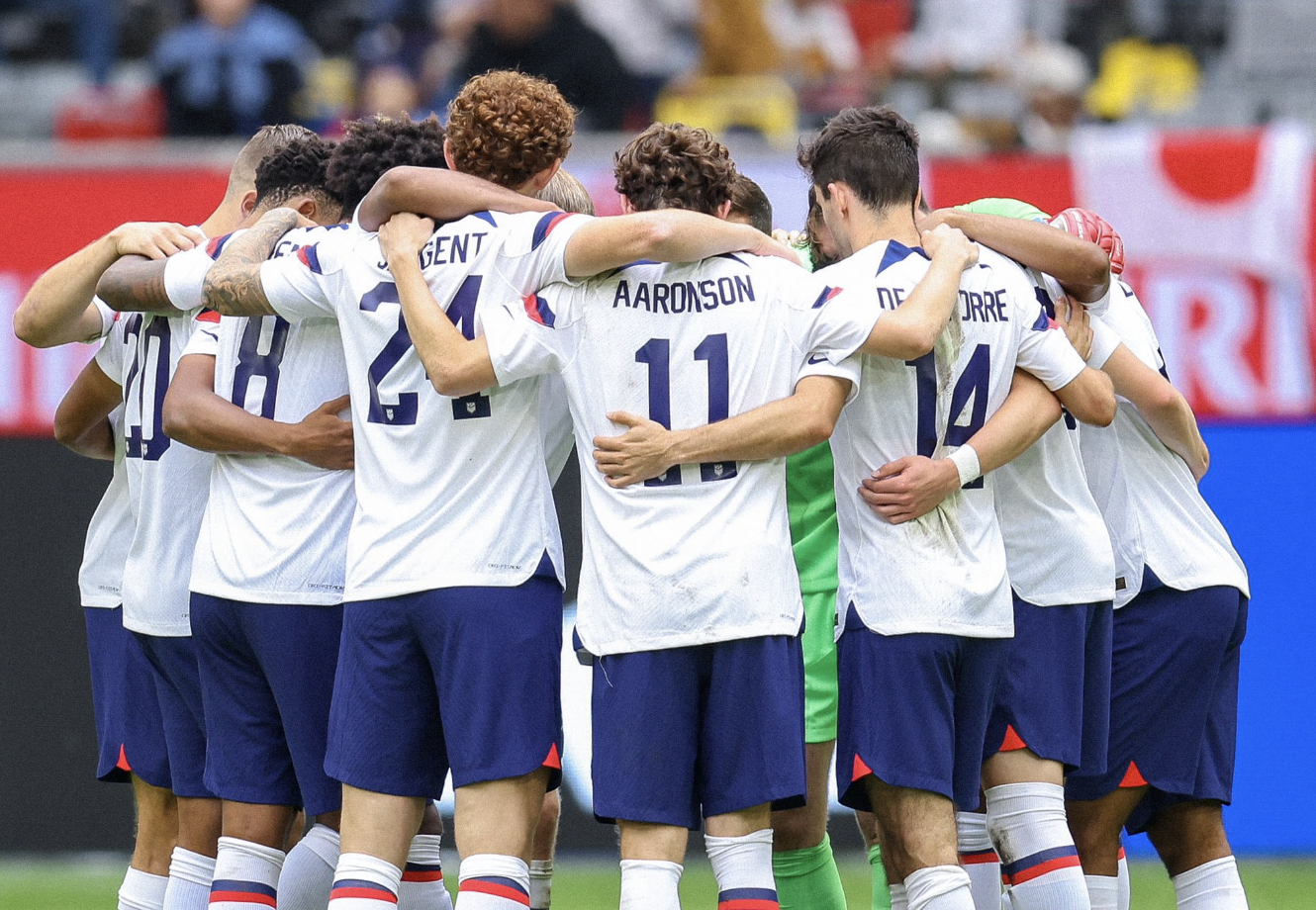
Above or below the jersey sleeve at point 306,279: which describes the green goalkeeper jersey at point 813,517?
below

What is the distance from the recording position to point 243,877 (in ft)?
14.6

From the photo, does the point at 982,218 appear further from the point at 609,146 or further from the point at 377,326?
the point at 609,146

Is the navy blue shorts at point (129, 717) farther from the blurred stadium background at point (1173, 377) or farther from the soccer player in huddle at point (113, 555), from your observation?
the blurred stadium background at point (1173, 377)

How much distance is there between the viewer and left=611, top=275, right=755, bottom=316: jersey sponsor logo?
4.16 meters

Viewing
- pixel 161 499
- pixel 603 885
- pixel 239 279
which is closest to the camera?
pixel 239 279

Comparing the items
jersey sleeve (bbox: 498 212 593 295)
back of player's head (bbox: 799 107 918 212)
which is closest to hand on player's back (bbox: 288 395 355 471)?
jersey sleeve (bbox: 498 212 593 295)

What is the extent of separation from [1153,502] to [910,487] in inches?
44.5

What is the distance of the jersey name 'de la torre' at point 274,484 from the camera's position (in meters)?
4.48

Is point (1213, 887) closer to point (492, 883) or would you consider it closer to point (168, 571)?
point (492, 883)

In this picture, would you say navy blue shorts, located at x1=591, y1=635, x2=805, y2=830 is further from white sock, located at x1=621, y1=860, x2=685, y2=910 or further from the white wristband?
the white wristband

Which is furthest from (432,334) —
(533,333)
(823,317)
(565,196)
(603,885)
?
(603,885)

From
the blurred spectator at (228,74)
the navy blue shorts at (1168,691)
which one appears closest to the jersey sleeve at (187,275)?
the navy blue shorts at (1168,691)

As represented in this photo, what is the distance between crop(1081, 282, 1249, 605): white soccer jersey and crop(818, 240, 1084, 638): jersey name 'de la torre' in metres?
0.61

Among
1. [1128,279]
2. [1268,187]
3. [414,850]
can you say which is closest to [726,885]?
[414,850]
